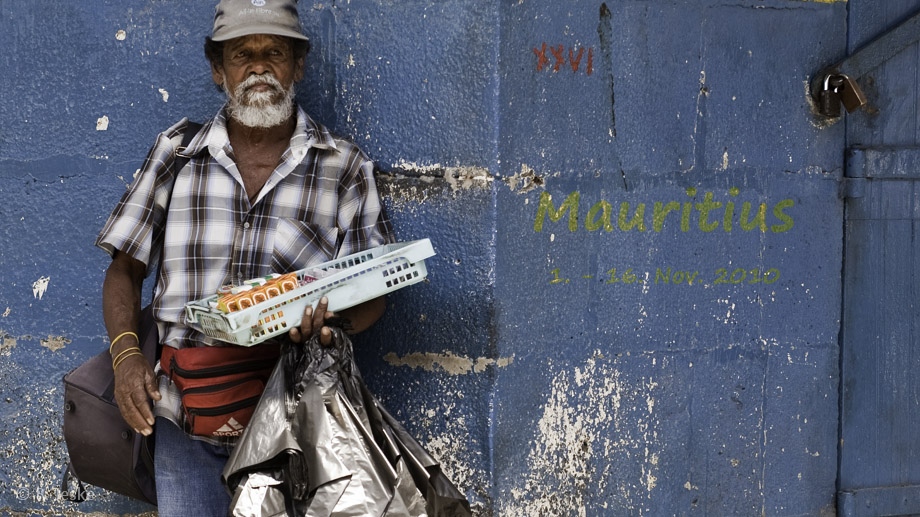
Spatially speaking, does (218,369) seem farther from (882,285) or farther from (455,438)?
(882,285)

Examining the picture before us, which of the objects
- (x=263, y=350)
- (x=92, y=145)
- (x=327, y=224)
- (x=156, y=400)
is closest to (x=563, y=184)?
(x=327, y=224)

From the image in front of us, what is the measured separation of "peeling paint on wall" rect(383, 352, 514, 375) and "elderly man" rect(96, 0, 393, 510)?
41cm

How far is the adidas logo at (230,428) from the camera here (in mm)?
2588

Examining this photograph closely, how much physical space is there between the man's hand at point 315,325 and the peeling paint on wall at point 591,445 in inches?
34.7

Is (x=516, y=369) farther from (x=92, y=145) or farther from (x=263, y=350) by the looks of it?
(x=92, y=145)

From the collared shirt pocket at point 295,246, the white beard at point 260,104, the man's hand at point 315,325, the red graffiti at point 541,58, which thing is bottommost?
the man's hand at point 315,325

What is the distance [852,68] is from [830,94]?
0.39ft

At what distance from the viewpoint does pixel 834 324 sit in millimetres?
3572

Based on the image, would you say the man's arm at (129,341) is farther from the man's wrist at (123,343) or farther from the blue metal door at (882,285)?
the blue metal door at (882,285)

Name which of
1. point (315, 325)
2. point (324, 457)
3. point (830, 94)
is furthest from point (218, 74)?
point (830, 94)

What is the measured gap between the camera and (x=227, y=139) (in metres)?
2.73

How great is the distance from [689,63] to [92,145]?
2.02 meters

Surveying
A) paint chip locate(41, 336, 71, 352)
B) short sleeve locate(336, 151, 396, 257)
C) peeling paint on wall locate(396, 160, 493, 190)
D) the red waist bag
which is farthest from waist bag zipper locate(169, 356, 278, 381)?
paint chip locate(41, 336, 71, 352)

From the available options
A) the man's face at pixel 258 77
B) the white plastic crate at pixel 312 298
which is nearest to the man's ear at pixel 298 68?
the man's face at pixel 258 77
